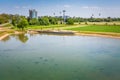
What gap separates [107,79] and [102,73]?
1.44 m

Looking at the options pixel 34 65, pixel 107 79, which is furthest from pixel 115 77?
pixel 34 65

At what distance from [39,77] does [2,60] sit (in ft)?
22.3

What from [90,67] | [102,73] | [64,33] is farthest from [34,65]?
[64,33]

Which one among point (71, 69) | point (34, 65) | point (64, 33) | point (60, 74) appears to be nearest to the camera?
point (60, 74)

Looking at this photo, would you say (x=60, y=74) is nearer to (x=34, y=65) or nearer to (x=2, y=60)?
(x=34, y=65)

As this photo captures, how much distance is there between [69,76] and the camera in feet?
46.2

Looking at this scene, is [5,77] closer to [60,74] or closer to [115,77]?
[60,74]

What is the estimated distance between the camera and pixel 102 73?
1486 centimetres

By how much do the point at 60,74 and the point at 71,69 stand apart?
1653 millimetres

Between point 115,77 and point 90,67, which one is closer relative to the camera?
point 115,77

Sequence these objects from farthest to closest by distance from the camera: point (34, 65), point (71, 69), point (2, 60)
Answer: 1. point (2, 60)
2. point (34, 65)
3. point (71, 69)

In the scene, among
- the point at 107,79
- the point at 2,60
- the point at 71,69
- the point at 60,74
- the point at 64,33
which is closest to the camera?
Answer: the point at 107,79

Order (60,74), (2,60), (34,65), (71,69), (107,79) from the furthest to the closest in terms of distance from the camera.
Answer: (2,60), (34,65), (71,69), (60,74), (107,79)

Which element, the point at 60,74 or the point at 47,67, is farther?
the point at 47,67
